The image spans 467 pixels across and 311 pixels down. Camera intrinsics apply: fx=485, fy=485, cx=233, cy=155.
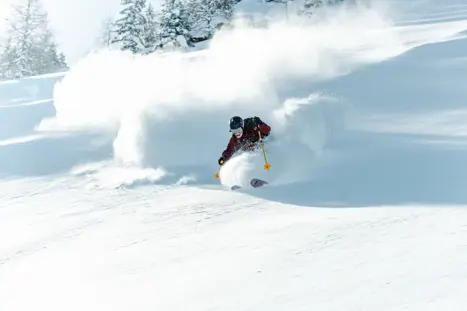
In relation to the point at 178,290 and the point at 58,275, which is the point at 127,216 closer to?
the point at 58,275

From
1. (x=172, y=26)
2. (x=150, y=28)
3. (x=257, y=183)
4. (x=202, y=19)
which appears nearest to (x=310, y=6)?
(x=202, y=19)

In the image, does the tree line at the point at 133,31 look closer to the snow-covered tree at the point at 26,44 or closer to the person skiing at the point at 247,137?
the snow-covered tree at the point at 26,44

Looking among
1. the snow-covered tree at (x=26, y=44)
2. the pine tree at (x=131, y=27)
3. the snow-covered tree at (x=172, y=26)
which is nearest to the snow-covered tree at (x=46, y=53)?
the snow-covered tree at (x=26, y=44)

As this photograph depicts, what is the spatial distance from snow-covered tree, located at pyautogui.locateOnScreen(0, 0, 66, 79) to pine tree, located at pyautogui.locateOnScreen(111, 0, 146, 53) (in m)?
10.2

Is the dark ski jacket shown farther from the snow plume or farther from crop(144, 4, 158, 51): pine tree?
crop(144, 4, 158, 51): pine tree

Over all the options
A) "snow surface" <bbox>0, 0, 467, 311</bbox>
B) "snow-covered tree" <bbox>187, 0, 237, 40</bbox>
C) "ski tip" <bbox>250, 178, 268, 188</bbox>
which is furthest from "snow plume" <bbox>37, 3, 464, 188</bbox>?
"snow-covered tree" <bbox>187, 0, 237, 40</bbox>

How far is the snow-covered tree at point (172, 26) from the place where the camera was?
33.4 meters

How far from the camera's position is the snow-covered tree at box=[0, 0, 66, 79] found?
40.5 m

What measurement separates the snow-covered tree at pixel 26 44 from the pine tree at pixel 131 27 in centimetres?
1016

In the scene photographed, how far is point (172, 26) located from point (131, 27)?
344 cm

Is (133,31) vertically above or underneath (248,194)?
Answer: above

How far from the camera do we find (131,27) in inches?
1379

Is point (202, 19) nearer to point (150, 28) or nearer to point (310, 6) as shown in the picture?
point (150, 28)

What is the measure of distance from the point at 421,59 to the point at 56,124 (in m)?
11.6
